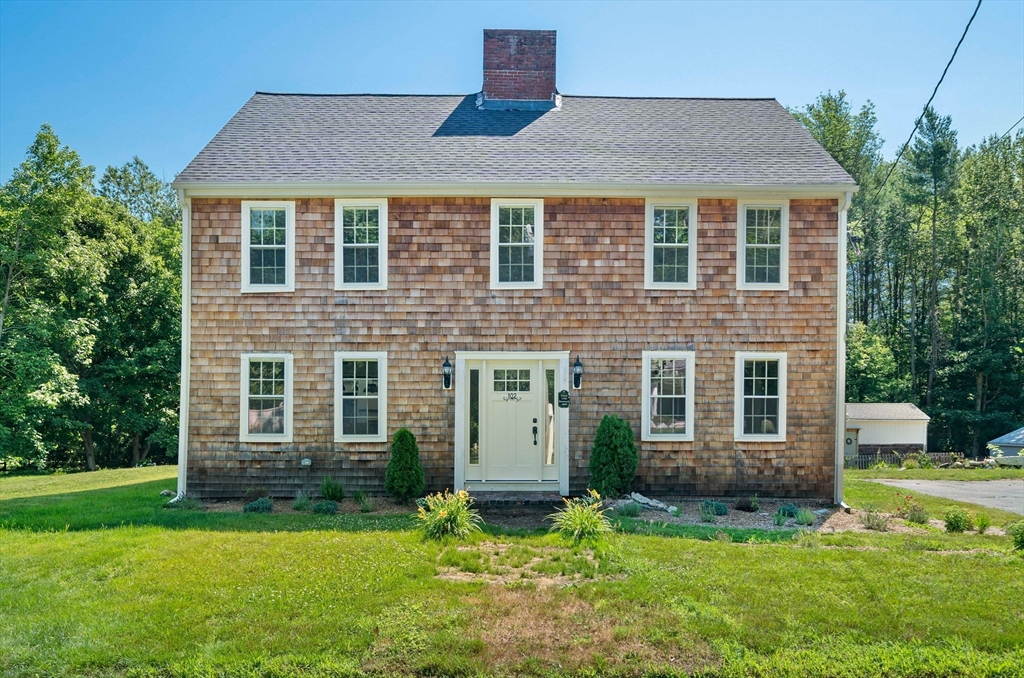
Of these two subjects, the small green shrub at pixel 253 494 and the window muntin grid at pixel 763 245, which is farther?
the window muntin grid at pixel 763 245

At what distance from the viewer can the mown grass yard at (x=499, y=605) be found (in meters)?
5.00

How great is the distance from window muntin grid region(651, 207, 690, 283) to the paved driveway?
6374 millimetres

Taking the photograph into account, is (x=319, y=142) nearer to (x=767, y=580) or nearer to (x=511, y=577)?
(x=511, y=577)

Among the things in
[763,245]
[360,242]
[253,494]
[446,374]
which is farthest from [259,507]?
[763,245]

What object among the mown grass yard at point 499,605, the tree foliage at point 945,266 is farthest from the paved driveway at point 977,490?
the tree foliage at point 945,266

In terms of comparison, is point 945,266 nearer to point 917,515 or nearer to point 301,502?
point 917,515

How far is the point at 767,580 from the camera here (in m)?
6.51

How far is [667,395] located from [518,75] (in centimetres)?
739

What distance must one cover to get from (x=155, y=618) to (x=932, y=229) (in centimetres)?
3626

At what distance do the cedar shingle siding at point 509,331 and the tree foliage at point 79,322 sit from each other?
35.6 ft

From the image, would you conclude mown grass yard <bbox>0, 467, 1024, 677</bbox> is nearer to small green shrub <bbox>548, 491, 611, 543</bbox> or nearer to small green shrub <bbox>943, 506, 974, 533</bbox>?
small green shrub <bbox>548, 491, 611, 543</bbox>

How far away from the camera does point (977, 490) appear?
13.9 m

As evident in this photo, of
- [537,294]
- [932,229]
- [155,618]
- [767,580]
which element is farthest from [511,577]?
[932,229]

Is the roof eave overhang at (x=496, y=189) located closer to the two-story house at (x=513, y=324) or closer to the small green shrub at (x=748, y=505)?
the two-story house at (x=513, y=324)
